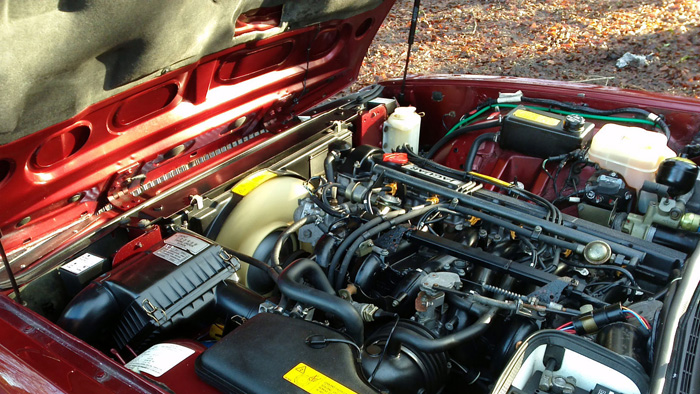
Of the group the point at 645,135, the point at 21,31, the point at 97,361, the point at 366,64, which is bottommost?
the point at 366,64

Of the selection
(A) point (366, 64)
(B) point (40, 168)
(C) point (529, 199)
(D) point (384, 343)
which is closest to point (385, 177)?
(C) point (529, 199)

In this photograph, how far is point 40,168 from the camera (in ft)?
5.24

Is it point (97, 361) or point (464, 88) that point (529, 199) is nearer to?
point (464, 88)

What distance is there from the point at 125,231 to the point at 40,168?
308 millimetres

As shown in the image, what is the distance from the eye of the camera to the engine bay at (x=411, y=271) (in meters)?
1.21

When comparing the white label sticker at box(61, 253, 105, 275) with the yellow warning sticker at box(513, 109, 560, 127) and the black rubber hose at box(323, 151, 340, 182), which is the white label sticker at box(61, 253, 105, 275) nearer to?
the black rubber hose at box(323, 151, 340, 182)

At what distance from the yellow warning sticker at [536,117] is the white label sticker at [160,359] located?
167cm

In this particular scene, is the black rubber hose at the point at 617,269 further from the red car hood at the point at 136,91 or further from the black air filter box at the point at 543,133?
the red car hood at the point at 136,91

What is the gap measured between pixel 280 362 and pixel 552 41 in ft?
23.6

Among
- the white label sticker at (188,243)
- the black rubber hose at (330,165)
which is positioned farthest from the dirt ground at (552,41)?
the white label sticker at (188,243)

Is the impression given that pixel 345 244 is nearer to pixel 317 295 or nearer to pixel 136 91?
pixel 317 295

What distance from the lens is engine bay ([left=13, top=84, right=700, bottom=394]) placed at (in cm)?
121

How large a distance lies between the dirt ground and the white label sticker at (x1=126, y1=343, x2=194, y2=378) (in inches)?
202

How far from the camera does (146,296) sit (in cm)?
142
